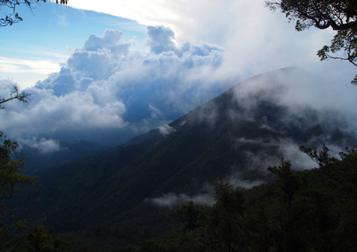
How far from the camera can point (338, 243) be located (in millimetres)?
24922

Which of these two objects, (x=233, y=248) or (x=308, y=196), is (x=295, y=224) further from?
(x=233, y=248)

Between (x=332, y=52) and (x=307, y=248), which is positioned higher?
(x=332, y=52)

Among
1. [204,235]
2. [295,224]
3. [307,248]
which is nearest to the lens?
[307,248]

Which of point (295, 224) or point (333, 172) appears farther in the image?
point (295, 224)

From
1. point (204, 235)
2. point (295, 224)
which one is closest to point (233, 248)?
point (204, 235)

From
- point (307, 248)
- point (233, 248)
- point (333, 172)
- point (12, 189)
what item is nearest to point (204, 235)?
point (233, 248)

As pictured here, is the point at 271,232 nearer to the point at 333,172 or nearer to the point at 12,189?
the point at 333,172

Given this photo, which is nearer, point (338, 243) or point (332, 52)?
point (332, 52)

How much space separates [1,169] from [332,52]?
15003 millimetres

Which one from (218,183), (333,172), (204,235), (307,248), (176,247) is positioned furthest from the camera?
(176,247)

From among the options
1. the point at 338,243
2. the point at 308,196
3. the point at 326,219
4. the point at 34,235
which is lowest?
the point at 338,243

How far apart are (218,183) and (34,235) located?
21035mm

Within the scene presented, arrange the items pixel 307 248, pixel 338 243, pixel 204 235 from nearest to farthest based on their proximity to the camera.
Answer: pixel 338 243, pixel 307 248, pixel 204 235

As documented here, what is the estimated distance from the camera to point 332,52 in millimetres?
16594
